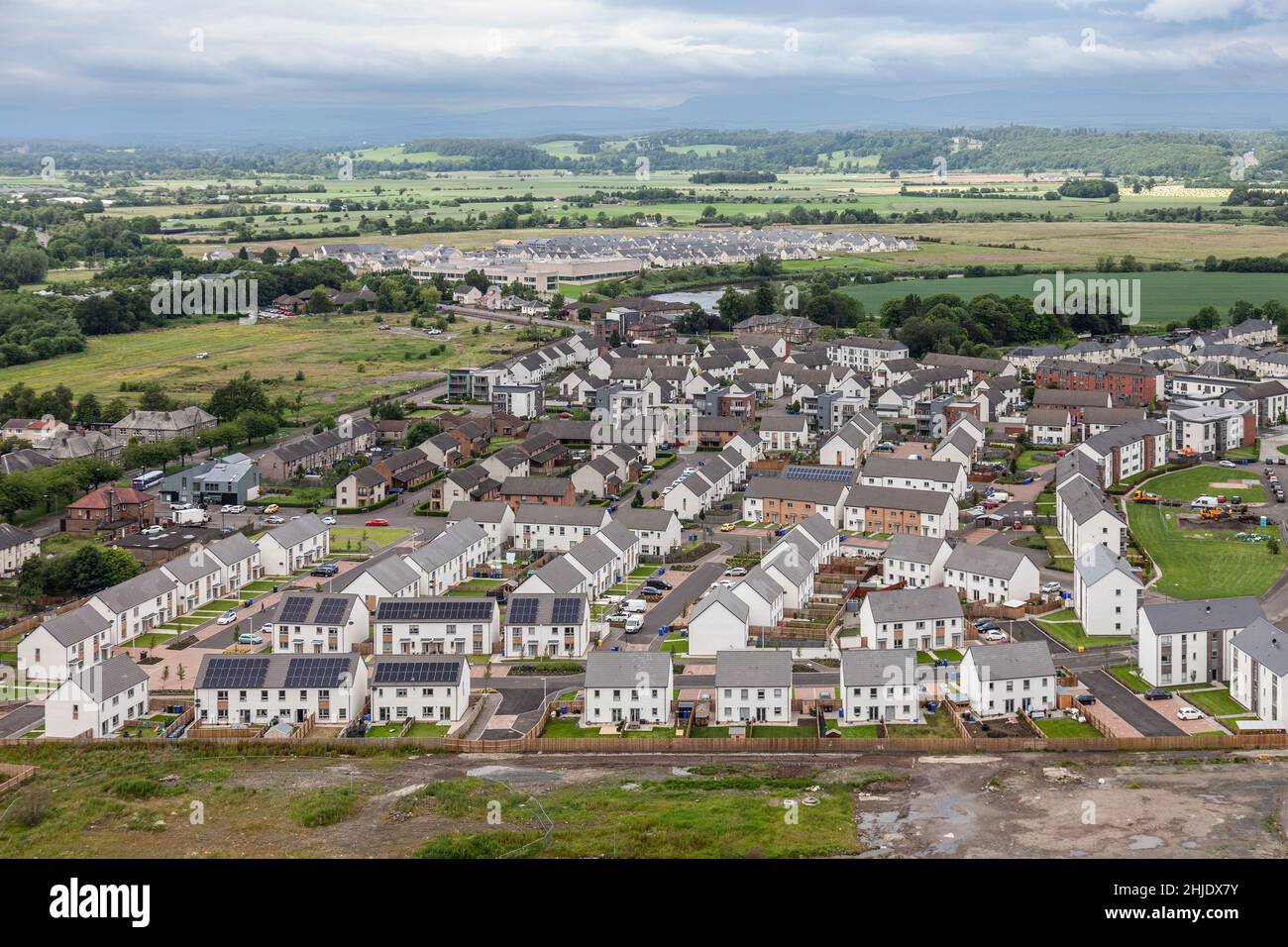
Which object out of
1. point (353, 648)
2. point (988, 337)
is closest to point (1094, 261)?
point (988, 337)

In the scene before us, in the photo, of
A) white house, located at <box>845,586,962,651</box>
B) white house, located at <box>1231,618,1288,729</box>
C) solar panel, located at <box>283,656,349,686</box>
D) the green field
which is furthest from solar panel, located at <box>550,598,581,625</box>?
the green field

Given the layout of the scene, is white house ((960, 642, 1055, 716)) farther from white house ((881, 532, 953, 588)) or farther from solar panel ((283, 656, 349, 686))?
solar panel ((283, 656, 349, 686))

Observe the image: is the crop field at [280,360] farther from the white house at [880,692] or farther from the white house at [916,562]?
the white house at [880,692]

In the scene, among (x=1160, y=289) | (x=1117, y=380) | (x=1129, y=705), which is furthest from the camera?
(x=1160, y=289)

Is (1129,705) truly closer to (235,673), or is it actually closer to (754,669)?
(754,669)

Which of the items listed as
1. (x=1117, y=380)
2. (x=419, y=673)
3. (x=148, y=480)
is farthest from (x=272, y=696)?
(x=1117, y=380)
